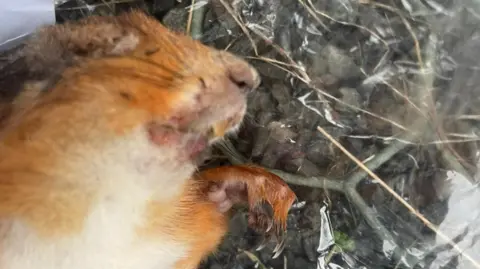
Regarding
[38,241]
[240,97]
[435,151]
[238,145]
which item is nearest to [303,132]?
[238,145]

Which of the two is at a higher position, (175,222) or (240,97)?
(240,97)

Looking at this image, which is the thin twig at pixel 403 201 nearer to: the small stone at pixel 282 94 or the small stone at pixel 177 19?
the small stone at pixel 282 94

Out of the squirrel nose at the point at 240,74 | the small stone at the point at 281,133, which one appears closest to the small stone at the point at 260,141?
the small stone at the point at 281,133

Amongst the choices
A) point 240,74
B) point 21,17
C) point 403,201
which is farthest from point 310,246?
point 21,17

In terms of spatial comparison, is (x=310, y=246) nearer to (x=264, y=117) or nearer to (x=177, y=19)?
(x=264, y=117)

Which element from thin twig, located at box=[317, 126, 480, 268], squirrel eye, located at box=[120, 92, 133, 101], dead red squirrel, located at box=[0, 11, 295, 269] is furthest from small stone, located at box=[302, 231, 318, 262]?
squirrel eye, located at box=[120, 92, 133, 101]

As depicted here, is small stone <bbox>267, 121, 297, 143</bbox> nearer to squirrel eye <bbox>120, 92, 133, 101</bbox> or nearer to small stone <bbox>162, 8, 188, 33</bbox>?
small stone <bbox>162, 8, 188, 33</bbox>

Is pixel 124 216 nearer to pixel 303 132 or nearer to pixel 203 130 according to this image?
pixel 203 130
